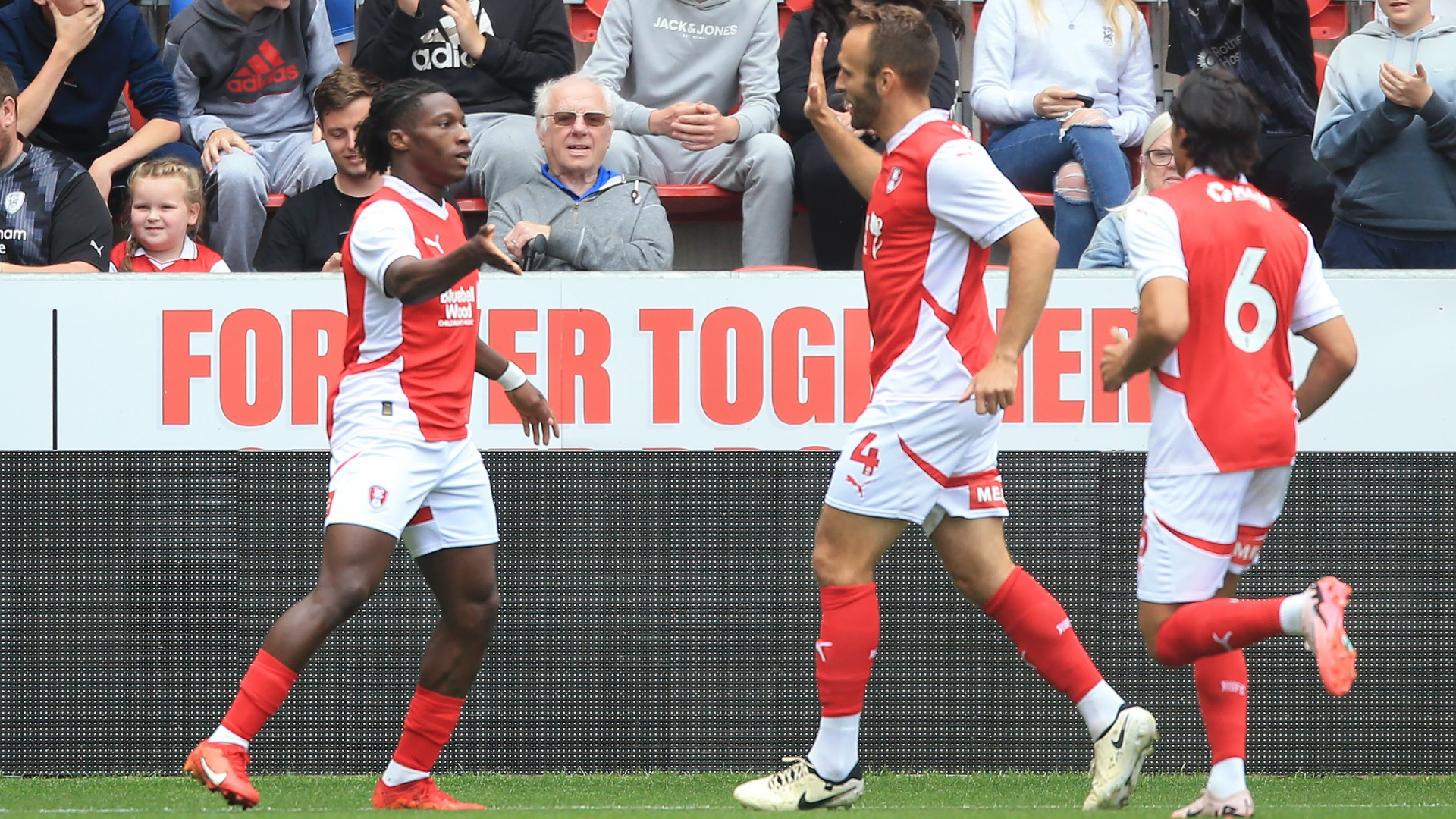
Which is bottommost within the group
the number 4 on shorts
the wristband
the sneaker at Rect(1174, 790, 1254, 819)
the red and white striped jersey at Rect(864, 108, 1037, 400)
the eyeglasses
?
the sneaker at Rect(1174, 790, 1254, 819)

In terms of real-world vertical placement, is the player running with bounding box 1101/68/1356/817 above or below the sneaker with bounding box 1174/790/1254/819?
above

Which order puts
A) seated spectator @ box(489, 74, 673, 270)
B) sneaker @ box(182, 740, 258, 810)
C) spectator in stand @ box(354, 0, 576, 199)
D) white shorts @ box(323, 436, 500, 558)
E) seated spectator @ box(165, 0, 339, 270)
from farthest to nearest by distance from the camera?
seated spectator @ box(165, 0, 339, 270) → spectator in stand @ box(354, 0, 576, 199) → seated spectator @ box(489, 74, 673, 270) → white shorts @ box(323, 436, 500, 558) → sneaker @ box(182, 740, 258, 810)

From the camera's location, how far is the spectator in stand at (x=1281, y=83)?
710 centimetres

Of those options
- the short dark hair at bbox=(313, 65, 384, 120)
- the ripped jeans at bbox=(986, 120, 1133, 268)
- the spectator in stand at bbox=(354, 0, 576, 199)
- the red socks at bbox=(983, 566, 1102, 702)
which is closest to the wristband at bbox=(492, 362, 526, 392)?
the red socks at bbox=(983, 566, 1102, 702)

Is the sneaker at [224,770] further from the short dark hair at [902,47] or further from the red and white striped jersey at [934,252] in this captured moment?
the short dark hair at [902,47]

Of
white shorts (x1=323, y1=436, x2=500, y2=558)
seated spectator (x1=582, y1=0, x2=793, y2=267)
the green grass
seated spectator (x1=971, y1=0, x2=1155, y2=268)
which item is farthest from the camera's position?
seated spectator (x1=582, y1=0, x2=793, y2=267)

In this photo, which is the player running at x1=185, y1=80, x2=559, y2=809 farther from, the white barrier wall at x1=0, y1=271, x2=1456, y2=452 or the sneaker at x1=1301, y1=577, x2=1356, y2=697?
the sneaker at x1=1301, y1=577, x2=1356, y2=697

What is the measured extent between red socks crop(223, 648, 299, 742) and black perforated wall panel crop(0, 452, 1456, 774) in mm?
1351

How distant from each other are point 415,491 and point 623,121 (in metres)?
3.40

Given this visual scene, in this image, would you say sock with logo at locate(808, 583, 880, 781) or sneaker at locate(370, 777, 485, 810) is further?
sneaker at locate(370, 777, 485, 810)

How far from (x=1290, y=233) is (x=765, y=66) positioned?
3.88 meters

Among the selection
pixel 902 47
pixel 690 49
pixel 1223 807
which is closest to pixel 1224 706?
pixel 1223 807

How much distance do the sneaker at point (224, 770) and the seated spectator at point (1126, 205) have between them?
3675 mm

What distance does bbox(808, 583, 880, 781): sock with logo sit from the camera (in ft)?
13.3
